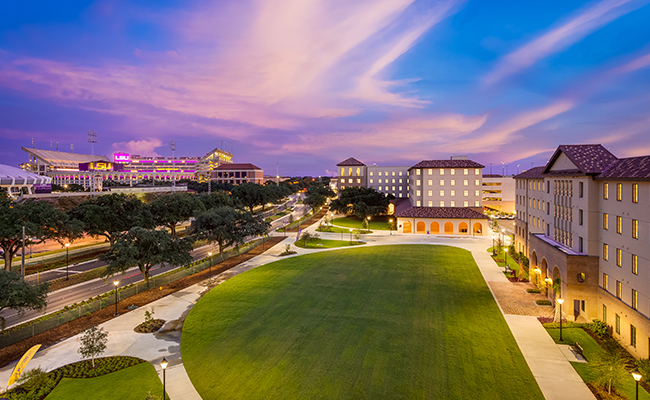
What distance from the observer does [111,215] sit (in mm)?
52781

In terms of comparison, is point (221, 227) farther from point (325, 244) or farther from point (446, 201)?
point (446, 201)

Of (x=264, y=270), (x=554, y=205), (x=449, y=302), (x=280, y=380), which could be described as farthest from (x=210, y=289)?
(x=554, y=205)

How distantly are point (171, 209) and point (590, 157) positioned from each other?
65.8 m

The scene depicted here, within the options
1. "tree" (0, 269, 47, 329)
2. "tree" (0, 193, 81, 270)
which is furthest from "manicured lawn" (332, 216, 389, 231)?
"tree" (0, 269, 47, 329)

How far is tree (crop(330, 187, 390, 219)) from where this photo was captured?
86938 mm

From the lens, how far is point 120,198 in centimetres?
5669

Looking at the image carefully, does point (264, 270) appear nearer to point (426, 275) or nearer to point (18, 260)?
point (426, 275)

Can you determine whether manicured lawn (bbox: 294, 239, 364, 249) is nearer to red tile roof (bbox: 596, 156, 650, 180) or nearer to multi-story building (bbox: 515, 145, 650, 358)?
multi-story building (bbox: 515, 145, 650, 358)

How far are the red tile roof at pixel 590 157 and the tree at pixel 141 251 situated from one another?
3932 centimetres

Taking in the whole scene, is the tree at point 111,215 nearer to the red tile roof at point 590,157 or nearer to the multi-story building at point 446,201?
the multi-story building at point 446,201

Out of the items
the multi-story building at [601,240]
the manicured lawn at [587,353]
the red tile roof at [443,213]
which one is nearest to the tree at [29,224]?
the manicured lawn at [587,353]

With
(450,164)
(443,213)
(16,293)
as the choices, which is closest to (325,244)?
(443,213)

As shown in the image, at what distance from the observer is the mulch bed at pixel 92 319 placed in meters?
21.5

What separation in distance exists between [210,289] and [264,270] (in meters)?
9.07
